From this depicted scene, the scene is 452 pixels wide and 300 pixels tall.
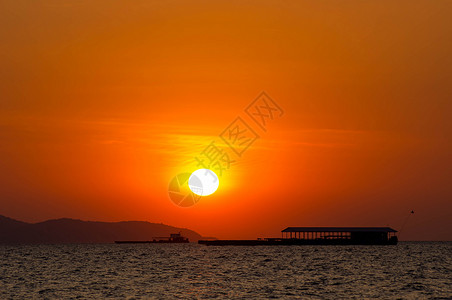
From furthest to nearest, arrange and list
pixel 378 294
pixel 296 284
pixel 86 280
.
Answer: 1. pixel 86 280
2. pixel 296 284
3. pixel 378 294

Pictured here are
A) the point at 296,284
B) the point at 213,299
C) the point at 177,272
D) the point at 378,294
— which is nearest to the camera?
the point at 213,299

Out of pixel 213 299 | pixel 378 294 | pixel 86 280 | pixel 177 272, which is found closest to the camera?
pixel 213 299

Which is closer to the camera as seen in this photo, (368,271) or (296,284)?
(296,284)

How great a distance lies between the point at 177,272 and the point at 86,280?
20.9 m

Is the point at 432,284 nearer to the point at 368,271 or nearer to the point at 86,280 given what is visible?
the point at 368,271

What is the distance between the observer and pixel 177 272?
367 ft

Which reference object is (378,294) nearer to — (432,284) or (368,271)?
(432,284)

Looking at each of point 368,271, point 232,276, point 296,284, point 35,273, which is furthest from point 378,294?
point 35,273

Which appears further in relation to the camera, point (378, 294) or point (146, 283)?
point (146, 283)

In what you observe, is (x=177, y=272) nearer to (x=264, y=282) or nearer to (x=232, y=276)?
(x=232, y=276)

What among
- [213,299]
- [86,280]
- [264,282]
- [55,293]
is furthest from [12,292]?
[264,282]

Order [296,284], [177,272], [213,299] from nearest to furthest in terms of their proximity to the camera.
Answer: [213,299]
[296,284]
[177,272]

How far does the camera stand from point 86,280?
95.8 metres

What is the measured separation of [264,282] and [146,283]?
57.0ft
